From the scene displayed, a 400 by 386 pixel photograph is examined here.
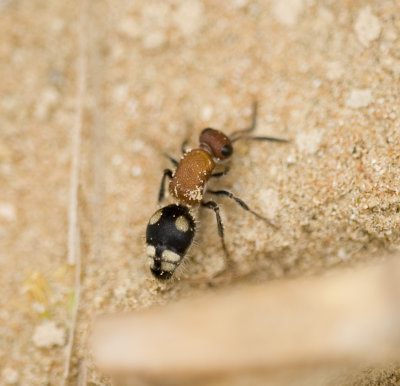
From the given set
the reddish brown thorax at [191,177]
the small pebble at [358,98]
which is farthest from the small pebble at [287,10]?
the reddish brown thorax at [191,177]

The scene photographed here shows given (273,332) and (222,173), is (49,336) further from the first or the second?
(273,332)

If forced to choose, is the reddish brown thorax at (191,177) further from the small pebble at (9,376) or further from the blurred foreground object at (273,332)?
the small pebble at (9,376)

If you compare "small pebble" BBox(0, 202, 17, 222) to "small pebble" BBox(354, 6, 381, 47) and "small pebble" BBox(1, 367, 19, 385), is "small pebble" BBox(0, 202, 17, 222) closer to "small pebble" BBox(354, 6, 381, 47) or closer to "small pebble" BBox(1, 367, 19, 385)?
"small pebble" BBox(1, 367, 19, 385)

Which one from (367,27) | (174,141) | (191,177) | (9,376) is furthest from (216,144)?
(9,376)

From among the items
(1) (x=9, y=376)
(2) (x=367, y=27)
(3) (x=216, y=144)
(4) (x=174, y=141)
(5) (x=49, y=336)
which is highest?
(2) (x=367, y=27)

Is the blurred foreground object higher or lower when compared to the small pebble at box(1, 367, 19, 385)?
lower

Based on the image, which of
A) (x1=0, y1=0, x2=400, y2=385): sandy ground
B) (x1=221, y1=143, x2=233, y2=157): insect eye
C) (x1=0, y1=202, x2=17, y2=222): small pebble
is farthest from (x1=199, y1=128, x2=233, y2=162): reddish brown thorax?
(x1=0, y1=202, x2=17, y2=222): small pebble

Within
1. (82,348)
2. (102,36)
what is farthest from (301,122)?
(82,348)

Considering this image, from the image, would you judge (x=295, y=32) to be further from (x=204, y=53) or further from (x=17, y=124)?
(x=17, y=124)
